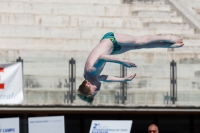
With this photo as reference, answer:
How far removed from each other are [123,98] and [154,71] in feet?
3.07

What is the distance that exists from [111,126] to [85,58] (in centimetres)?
454

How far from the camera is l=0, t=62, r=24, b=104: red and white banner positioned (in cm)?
1792

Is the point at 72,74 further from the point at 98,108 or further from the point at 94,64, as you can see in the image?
the point at 98,108

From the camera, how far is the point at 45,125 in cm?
1412

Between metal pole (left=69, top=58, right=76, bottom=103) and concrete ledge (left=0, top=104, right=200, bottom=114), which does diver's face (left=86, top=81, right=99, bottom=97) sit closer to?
metal pole (left=69, top=58, right=76, bottom=103)

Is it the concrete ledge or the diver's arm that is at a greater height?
the diver's arm

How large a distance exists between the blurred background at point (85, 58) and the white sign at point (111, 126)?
3862mm

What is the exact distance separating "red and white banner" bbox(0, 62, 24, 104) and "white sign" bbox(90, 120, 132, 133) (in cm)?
408

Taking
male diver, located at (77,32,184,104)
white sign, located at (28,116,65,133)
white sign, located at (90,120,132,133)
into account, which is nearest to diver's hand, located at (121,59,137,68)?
male diver, located at (77,32,184,104)

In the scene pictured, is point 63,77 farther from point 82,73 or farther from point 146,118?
point 146,118

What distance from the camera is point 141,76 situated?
18.7m

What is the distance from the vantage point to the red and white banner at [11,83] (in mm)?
17922

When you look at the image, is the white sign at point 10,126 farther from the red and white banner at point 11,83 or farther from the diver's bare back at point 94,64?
the diver's bare back at point 94,64

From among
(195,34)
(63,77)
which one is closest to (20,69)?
(63,77)
